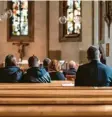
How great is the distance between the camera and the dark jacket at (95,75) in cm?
387

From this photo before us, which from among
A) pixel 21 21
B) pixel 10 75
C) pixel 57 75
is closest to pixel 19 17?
pixel 21 21

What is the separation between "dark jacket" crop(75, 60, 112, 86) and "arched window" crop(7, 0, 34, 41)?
477 inches

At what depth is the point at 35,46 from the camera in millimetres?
15828

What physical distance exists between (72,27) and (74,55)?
1361mm

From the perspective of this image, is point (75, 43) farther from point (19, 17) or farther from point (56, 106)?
point (56, 106)

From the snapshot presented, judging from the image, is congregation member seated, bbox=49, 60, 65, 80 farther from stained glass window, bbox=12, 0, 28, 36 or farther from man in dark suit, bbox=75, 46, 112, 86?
stained glass window, bbox=12, 0, 28, 36

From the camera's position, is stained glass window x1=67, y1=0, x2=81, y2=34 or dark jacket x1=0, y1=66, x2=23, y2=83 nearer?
dark jacket x1=0, y1=66, x2=23, y2=83

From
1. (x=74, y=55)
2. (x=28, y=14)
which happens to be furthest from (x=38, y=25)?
(x=74, y=55)

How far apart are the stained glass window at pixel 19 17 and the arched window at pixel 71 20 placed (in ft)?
5.53

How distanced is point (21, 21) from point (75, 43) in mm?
2819

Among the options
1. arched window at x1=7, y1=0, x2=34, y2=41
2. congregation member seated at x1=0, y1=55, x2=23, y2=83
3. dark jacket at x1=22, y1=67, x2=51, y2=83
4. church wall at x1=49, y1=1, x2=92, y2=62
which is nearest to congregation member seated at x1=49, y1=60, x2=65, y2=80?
congregation member seated at x1=0, y1=55, x2=23, y2=83

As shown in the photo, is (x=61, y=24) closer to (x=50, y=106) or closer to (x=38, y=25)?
(x=38, y=25)

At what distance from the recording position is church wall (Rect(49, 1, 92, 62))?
50.1 ft

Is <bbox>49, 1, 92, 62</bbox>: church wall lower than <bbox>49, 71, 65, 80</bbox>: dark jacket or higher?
higher
